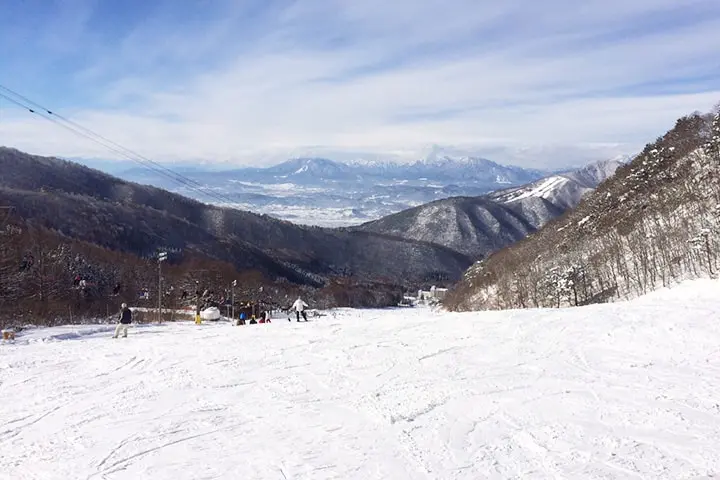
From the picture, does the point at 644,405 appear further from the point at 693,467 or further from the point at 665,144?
the point at 665,144

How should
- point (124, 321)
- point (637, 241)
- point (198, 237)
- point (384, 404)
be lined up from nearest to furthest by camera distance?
1. point (384, 404)
2. point (124, 321)
3. point (637, 241)
4. point (198, 237)

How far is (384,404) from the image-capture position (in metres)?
11.2

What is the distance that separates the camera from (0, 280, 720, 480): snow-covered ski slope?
824cm

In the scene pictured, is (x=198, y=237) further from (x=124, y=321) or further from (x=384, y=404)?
(x=384, y=404)

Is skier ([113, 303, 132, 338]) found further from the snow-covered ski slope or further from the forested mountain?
the forested mountain

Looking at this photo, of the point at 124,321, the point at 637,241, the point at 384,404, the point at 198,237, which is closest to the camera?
the point at 384,404

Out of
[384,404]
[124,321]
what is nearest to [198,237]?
[124,321]

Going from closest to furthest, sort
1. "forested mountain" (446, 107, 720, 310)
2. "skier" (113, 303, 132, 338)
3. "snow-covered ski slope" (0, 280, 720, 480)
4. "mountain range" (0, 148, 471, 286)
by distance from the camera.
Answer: "snow-covered ski slope" (0, 280, 720, 480) < "skier" (113, 303, 132, 338) < "forested mountain" (446, 107, 720, 310) < "mountain range" (0, 148, 471, 286)

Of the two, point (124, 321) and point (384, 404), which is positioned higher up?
point (124, 321)

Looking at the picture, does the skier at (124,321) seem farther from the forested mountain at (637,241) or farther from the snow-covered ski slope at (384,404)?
the forested mountain at (637,241)

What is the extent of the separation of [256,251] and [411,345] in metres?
136

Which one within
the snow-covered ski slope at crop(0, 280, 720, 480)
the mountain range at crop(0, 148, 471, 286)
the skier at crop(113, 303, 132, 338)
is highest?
the mountain range at crop(0, 148, 471, 286)

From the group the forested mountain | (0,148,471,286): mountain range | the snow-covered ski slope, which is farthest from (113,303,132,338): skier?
(0,148,471,286): mountain range

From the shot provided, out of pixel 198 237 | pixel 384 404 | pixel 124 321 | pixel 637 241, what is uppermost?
pixel 198 237
